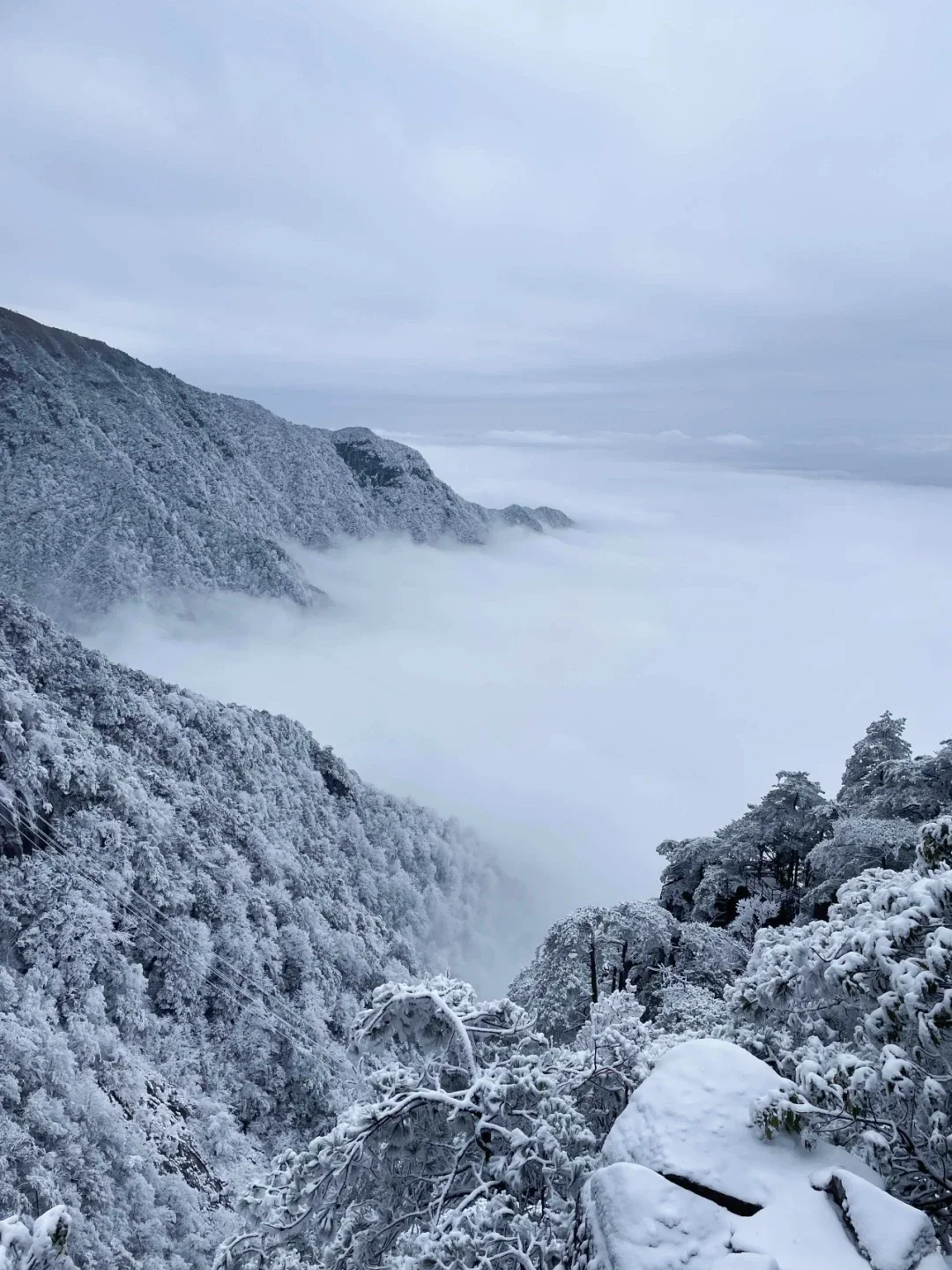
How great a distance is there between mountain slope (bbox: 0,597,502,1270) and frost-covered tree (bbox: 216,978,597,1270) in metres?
19.5

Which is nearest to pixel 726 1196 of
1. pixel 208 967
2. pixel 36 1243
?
pixel 36 1243

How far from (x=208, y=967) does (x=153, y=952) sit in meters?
3.07

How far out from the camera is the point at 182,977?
111 feet

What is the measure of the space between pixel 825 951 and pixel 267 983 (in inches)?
1526

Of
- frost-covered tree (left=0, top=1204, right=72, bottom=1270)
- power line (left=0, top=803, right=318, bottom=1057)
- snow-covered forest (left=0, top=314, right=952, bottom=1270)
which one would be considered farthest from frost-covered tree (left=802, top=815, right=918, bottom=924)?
power line (left=0, top=803, right=318, bottom=1057)

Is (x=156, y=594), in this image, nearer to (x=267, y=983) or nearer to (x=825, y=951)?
(x=267, y=983)

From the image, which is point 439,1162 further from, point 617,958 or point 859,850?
point 617,958

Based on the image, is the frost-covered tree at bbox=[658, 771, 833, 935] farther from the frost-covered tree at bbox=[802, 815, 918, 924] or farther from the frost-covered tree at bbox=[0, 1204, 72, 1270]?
the frost-covered tree at bbox=[0, 1204, 72, 1270]

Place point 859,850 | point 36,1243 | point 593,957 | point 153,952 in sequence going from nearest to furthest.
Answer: point 36,1243, point 859,850, point 593,957, point 153,952

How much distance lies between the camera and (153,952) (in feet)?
111

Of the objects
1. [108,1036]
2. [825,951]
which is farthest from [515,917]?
[825,951]

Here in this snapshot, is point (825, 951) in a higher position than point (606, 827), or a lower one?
higher

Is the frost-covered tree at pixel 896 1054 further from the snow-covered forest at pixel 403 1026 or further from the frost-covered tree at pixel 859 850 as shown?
the frost-covered tree at pixel 859 850

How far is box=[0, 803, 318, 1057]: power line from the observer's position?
32.7 metres
